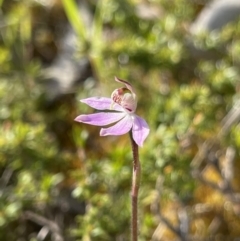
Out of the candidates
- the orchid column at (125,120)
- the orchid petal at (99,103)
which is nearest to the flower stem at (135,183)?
the orchid column at (125,120)

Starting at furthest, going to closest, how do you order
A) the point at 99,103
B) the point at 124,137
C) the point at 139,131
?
Answer: the point at 124,137
the point at 99,103
the point at 139,131

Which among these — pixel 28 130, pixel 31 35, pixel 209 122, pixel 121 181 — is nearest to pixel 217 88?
pixel 209 122

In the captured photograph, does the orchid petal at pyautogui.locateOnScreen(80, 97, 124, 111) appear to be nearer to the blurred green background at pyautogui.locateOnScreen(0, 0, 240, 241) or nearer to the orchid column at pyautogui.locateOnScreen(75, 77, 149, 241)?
the orchid column at pyautogui.locateOnScreen(75, 77, 149, 241)

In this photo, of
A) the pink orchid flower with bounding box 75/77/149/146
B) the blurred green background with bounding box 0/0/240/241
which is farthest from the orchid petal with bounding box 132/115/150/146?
the blurred green background with bounding box 0/0/240/241

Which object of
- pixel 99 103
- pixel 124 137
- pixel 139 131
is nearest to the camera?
pixel 139 131

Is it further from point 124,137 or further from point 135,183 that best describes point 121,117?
point 124,137

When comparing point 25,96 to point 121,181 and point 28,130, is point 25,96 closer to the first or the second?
point 28,130

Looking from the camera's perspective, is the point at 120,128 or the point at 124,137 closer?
the point at 120,128

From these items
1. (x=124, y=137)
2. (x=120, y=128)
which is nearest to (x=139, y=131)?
(x=120, y=128)

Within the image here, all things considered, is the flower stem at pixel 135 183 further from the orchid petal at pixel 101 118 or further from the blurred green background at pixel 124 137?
the blurred green background at pixel 124 137
